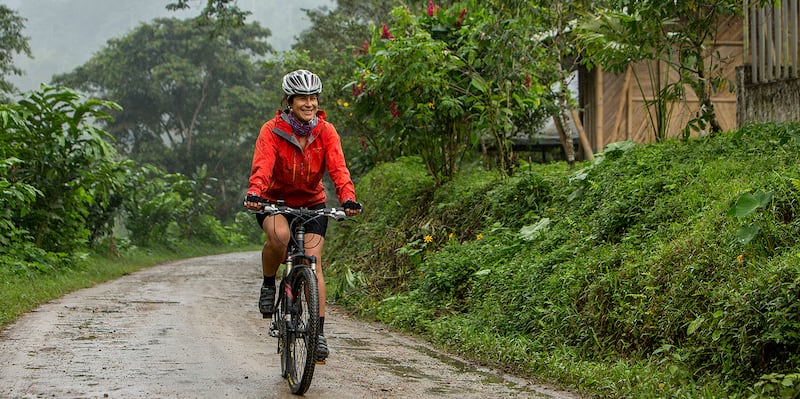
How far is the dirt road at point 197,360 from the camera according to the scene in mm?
5680

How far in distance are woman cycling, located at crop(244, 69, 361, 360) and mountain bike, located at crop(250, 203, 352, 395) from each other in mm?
103

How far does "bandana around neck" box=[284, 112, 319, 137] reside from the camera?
6199 mm

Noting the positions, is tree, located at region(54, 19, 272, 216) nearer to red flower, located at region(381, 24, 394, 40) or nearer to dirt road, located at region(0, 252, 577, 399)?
red flower, located at region(381, 24, 394, 40)

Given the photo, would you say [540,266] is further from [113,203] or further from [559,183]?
[113,203]

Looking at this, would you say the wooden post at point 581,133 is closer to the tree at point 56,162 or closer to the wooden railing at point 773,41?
the wooden railing at point 773,41

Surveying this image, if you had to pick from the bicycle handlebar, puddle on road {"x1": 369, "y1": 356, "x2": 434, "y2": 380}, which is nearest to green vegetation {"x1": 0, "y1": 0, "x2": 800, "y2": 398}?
puddle on road {"x1": 369, "y1": 356, "x2": 434, "y2": 380}

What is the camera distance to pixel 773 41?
10164 millimetres

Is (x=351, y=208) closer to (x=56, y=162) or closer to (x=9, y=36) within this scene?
(x=56, y=162)

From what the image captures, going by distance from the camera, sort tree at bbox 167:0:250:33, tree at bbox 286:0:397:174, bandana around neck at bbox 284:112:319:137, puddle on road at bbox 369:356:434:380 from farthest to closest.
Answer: tree at bbox 286:0:397:174 < tree at bbox 167:0:250:33 < puddle on road at bbox 369:356:434:380 < bandana around neck at bbox 284:112:319:137

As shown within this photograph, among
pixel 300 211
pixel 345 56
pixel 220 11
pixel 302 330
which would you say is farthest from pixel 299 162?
pixel 345 56

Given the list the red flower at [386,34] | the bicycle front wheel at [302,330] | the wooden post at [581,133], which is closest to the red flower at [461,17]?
the red flower at [386,34]

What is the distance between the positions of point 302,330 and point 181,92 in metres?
42.4

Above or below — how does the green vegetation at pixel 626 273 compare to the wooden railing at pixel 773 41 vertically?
below

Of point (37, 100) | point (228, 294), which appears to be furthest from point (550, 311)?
point (37, 100)
